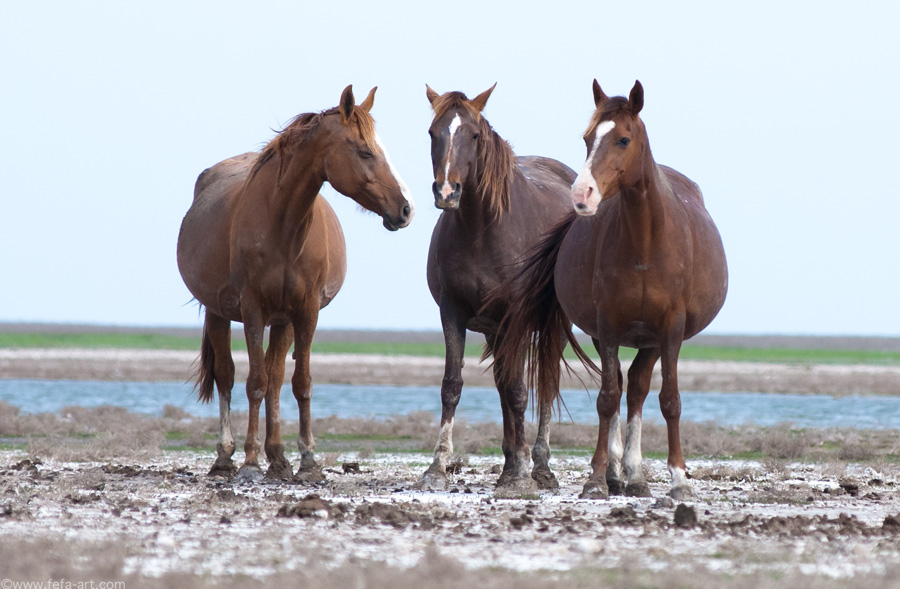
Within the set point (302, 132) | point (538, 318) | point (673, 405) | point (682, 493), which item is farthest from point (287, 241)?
point (682, 493)

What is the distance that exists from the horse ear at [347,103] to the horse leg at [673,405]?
116 inches

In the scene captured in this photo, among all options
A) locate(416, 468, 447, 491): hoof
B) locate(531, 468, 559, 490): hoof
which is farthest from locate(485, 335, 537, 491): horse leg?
locate(416, 468, 447, 491): hoof

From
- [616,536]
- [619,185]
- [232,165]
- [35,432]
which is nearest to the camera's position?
[616,536]

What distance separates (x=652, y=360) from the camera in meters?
8.27

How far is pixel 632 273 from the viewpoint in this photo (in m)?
7.46

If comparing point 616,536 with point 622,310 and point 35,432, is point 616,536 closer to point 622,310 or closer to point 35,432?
point 622,310

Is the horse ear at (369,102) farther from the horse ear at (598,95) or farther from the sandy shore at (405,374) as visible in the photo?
the sandy shore at (405,374)

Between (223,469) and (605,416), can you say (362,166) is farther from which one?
(223,469)

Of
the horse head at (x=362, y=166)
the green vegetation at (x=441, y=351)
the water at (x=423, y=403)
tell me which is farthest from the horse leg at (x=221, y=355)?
the green vegetation at (x=441, y=351)

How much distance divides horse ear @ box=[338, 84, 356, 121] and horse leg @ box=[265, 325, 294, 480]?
2099mm

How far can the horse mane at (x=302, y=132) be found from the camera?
332 inches

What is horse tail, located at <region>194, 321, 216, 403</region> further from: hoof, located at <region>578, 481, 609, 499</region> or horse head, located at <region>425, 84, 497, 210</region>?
hoof, located at <region>578, 481, 609, 499</region>

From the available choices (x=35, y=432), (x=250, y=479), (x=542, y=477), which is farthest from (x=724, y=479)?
(x=35, y=432)

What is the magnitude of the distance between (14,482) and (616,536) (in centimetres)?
474
